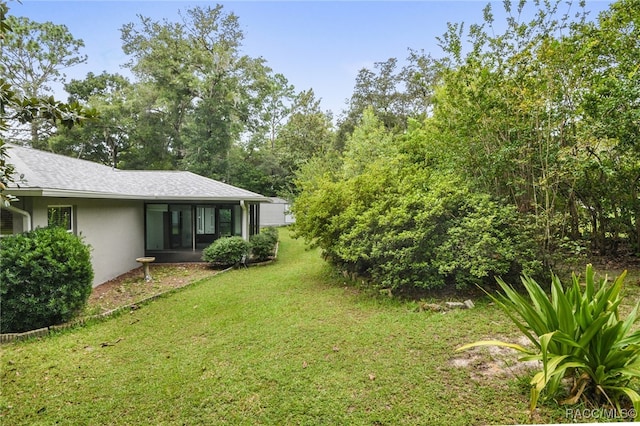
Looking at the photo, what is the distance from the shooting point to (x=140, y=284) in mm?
8195

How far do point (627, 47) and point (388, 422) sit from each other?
8173mm

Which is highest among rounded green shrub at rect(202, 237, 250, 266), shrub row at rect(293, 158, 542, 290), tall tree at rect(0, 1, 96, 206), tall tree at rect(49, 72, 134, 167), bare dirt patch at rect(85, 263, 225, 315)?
tall tree at rect(49, 72, 134, 167)

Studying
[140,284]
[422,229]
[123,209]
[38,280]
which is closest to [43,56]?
[123,209]

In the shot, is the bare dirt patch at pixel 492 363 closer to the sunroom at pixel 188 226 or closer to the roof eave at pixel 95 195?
the roof eave at pixel 95 195

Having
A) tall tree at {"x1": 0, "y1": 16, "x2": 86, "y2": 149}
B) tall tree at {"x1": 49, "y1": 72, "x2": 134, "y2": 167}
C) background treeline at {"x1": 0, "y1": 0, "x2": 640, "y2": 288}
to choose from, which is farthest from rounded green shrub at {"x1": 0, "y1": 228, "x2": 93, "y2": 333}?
tall tree at {"x1": 49, "y1": 72, "x2": 134, "y2": 167}

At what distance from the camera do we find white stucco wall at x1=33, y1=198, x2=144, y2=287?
717 cm

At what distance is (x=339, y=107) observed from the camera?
90.2 feet

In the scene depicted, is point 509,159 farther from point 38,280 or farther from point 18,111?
point 38,280

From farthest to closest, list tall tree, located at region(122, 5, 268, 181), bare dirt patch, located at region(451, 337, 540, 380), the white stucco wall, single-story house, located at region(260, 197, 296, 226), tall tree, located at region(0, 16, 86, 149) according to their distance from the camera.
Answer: single-story house, located at region(260, 197, 296, 226)
tall tree, located at region(122, 5, 268, 181)
tall tree, located at region(0, 16, 86, 149)
the white stucco wall
bare dirt patch, located at region(451, 337, 540, 380)

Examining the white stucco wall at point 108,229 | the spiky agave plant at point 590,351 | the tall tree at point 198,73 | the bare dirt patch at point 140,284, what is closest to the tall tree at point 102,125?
the tall tree at point 198,73

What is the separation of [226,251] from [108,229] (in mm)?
3276

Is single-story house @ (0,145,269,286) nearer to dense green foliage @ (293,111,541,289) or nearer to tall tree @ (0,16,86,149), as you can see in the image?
dense green foliage @ (293,111,541,289)

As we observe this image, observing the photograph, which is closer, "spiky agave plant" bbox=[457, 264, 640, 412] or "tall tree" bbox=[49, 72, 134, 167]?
"spiky agave plant" bbox=[457, 264, 640, 412]

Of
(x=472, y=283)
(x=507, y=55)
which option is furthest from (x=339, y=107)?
(x=472, y=283)
